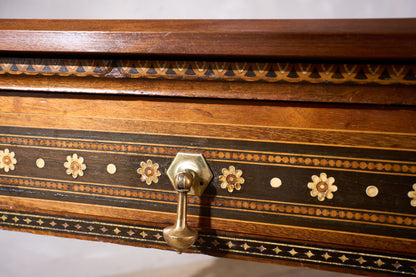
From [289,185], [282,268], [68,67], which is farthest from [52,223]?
[282,268]

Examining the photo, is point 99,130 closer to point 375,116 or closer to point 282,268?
point 375,116

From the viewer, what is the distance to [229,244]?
480 mm

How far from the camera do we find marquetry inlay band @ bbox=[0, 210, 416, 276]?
443 mm

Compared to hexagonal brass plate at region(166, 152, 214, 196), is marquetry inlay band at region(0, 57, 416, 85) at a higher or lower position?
higher

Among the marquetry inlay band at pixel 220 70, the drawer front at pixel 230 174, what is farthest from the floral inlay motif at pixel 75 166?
the marquetry inlay band at pixel 220 70

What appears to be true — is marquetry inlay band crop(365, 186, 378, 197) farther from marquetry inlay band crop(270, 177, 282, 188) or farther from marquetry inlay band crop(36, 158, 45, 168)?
marquetry inlay band crop(36, 158, 45, 168)

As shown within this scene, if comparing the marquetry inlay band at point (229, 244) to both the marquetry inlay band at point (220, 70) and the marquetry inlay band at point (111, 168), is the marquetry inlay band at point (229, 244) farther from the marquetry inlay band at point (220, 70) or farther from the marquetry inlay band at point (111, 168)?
the marquetry inlay band at point (220, 70)

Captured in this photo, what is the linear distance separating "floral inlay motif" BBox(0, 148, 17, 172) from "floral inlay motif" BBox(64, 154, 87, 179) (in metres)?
0.09

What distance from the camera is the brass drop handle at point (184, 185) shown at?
0.43 metres

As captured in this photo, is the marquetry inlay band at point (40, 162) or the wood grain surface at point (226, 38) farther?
the marquetry inlay band at point (40, 162)

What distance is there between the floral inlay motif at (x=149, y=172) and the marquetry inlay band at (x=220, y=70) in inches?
4.7

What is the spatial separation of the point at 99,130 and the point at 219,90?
7.0 inches

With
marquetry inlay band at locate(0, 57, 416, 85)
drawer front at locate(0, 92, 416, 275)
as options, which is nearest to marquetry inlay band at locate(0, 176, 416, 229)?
drawer front at locate(0, 92, 416, 275)

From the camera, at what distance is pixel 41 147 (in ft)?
1.68
